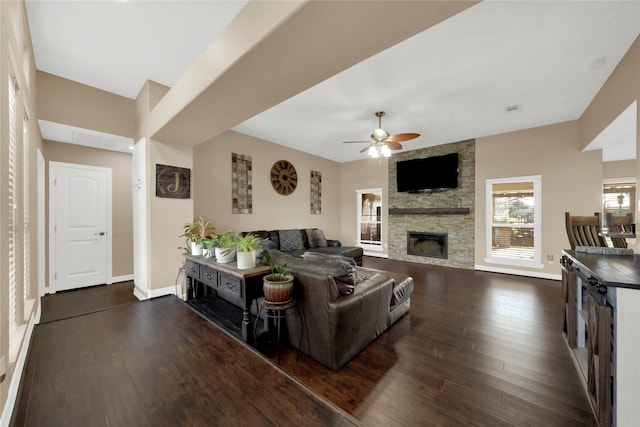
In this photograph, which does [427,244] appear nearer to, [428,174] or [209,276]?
[428,174]

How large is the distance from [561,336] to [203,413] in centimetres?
336

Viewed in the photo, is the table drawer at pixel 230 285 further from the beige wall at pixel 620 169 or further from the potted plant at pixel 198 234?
the beige wall at pixel 620 169

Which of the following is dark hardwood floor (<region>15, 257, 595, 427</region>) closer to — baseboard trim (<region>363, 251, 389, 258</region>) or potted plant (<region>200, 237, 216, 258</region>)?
Result: potted plant (<region>200, 237, 216, 258</region>)

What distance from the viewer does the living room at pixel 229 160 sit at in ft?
9.22

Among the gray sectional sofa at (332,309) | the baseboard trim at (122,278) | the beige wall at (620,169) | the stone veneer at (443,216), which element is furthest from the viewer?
the stone veneer at (443,216)

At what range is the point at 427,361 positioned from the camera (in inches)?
81.8

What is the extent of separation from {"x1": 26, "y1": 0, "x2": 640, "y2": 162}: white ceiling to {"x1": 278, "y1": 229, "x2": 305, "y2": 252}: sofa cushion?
2.45 m

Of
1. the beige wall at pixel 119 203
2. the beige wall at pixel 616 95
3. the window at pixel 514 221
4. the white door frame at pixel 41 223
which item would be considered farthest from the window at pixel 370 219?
the white door frame at pixel 41 223

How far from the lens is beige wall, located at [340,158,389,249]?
6844mm

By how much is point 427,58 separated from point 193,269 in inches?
144

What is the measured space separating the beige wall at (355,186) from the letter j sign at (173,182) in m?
4.85

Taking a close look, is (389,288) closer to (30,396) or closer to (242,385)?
(242,385)

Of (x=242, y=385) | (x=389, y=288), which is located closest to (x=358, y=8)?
(x=389, y=288)

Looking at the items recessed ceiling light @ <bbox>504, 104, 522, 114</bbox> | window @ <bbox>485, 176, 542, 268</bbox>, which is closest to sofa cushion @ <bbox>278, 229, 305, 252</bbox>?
window @ <bbox>485, 176, 542, 268</bbox>
